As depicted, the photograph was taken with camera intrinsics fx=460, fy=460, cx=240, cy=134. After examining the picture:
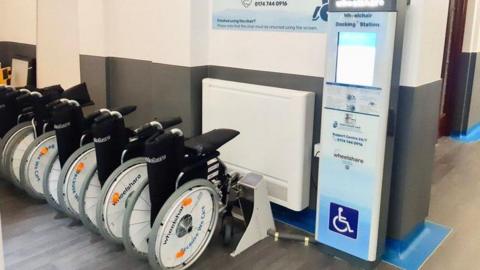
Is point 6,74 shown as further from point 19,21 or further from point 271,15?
point 271,15

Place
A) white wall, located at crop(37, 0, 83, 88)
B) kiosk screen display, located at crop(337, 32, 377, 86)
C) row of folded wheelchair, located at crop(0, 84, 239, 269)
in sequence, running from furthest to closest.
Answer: white wall, located at crop(37, 0, 83, 88) < row of folded wheelchair, located at crop(0, 84, 239, 269) < kiosk screen display, located at crop(337, 32, 377, 86)

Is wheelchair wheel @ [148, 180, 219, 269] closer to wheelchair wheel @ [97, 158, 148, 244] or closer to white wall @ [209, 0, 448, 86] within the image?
wheelchair wheel @ [97, 158, 148, 244]

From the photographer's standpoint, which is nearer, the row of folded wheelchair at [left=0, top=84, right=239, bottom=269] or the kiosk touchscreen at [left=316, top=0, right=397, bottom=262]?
the kiosk touchscreen at [left=316, top=0, right=397, bottom=262]

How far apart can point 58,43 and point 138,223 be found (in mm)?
2577

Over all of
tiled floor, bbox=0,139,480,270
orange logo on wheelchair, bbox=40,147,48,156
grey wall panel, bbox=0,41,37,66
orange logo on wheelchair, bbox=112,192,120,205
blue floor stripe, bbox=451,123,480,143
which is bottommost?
tiled floor, bbox=0,139,480,270

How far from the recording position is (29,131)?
11.3 feet

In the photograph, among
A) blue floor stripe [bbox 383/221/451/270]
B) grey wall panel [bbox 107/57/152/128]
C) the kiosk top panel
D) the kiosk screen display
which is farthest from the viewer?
grey wall panel [bbox 107/57/152/128]

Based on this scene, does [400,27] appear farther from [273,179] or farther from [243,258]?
[243,258]

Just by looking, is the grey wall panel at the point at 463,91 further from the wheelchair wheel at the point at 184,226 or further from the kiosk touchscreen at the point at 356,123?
the wheelchair wheel at the point at 184,226

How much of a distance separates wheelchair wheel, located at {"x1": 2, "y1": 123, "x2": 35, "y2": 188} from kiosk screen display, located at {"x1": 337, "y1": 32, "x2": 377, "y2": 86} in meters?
2.36

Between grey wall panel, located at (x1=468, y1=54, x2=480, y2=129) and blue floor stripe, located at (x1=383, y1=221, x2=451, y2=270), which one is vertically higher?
grey wall panel, located at (x1=468, y1=54, x2=480, y2=129)

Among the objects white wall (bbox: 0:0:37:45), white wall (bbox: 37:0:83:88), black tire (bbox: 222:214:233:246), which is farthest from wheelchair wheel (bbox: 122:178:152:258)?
white wall (bbox: 0:0:37:45)

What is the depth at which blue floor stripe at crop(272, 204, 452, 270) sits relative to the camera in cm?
266

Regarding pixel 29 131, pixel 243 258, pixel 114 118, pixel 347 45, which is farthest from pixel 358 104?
pixel 29 131
